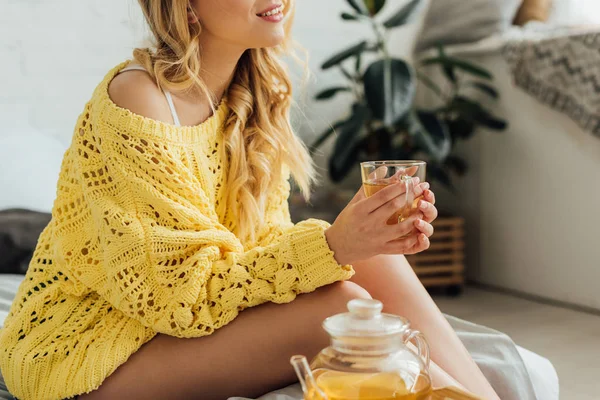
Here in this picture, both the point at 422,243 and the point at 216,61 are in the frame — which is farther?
the point at 216,61

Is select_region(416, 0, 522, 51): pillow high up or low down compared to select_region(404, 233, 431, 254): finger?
up

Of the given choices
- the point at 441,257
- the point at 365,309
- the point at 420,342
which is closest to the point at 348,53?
the point at 441,257

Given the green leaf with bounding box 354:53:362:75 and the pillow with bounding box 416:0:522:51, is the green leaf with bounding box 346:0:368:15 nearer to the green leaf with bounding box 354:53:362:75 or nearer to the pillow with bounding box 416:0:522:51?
the green leaf with bounding box 354:53:362:75

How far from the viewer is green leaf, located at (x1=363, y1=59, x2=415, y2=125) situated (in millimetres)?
2840

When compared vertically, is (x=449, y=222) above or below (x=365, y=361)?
below

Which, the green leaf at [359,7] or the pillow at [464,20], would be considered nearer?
the green leaf at [359,7]

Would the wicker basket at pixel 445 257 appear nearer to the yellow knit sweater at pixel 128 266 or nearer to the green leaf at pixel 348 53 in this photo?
the green leaf at pixel 348 53

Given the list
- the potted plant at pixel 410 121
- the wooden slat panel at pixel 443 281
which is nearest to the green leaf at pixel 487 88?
the potted plant at pixel 410 121

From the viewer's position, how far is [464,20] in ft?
10.7

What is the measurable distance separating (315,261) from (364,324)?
41 cm

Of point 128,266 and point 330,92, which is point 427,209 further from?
point 330,92

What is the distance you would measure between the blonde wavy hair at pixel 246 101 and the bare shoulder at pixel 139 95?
1.3 inches

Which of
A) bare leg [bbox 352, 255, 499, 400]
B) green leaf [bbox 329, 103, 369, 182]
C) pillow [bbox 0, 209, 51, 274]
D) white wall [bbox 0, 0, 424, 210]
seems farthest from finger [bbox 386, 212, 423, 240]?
green leaf [bbox 329, 103, 369, 182]

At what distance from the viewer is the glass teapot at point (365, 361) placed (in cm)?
75
